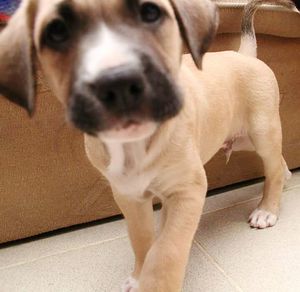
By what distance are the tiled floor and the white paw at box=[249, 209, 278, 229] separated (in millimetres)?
24

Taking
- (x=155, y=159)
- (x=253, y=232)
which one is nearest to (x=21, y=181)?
(x=155, y=159)

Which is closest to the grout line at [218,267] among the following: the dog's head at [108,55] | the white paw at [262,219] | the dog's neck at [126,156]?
the white paw at [262,219]

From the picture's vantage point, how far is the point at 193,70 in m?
1.45

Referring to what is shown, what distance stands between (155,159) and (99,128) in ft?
0.95

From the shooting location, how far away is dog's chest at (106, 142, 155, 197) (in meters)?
1.17

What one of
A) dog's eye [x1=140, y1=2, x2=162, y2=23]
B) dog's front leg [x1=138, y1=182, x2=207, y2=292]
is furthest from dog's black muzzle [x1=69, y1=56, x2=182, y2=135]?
dog's front leg [x1=138, y1=182, x2=207, y2=292]

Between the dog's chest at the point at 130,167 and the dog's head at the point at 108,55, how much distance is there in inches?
7.6

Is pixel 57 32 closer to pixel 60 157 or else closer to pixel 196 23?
pixel 196 23

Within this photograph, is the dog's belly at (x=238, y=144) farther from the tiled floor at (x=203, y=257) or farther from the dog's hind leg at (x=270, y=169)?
the tiled floor at (x=203, y=257)

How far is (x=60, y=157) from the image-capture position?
5.49 ft

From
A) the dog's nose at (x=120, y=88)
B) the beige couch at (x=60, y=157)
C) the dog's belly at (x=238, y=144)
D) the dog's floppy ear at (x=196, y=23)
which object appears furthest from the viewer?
the dog's belly at (x=238, y=144)

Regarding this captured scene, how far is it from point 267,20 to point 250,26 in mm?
128

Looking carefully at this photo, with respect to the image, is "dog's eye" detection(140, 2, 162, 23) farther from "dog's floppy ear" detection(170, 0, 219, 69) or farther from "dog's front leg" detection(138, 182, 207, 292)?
"dog's front leg" detection(138, 182, 207, 292)

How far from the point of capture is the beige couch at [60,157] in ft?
5.25
